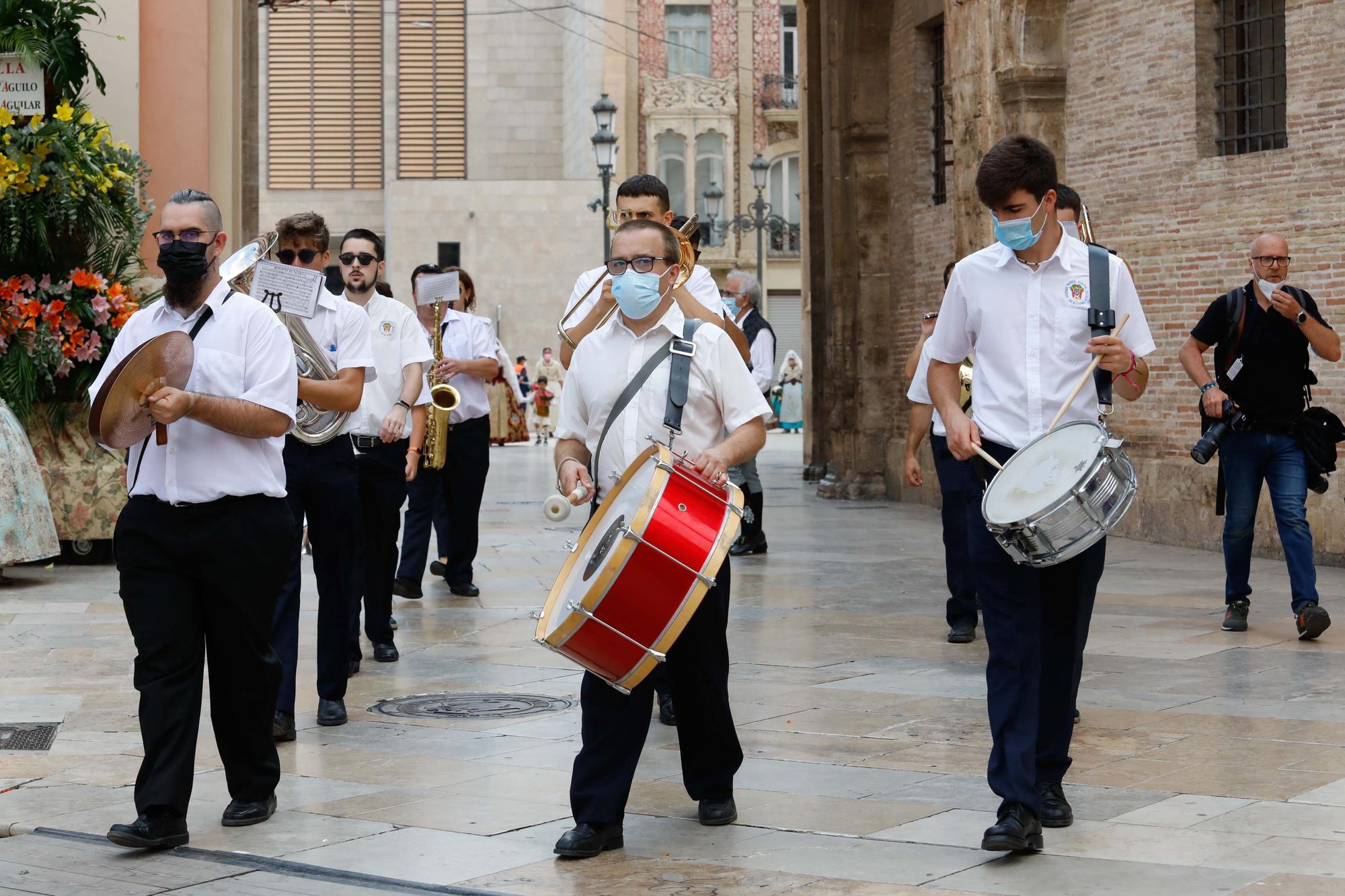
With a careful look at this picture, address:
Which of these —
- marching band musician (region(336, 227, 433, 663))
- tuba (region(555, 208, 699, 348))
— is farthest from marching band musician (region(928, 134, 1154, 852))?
marching band musician (region(336, 227, 433, 663))

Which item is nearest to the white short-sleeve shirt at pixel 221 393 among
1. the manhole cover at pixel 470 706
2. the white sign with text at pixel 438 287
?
the manhole cover at pixel 470 706

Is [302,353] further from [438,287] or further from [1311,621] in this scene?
[1311,621]

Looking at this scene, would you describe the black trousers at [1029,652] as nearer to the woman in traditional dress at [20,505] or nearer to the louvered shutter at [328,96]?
the woman in traditional dress at [20,505]

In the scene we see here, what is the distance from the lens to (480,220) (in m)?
44.0

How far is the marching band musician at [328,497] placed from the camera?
24.3 ft

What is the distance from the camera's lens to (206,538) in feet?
18.7

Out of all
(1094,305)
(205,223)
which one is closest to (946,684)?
(1094,305)

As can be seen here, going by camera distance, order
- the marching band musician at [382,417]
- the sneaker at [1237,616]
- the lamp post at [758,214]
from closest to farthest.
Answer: the marching band musician at [382,417]
the sneaker at [1237,616]
the lamp post at [758,214]

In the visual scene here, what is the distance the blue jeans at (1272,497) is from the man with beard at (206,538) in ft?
18.8

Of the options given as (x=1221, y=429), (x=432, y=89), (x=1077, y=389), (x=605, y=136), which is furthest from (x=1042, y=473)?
(x=432, y=89)

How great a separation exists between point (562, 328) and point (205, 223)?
5.70ft

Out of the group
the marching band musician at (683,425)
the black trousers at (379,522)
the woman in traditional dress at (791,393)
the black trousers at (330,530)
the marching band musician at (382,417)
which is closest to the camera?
the marching band musician at (683,425)

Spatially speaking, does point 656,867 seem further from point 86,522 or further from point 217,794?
point 86,522

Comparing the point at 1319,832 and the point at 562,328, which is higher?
the point at 562,328
